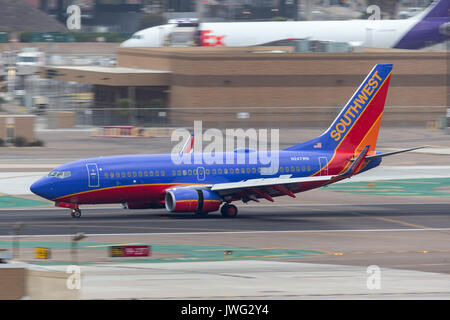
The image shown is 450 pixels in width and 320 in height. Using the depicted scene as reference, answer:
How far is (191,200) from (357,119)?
12.2 metres

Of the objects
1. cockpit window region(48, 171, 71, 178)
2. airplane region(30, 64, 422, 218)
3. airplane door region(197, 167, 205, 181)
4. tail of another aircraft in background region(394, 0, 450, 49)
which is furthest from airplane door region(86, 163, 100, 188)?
tail of another aircraft in background region(394, 0, 450, 49)

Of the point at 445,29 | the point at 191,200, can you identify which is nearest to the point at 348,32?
the point at 445,29

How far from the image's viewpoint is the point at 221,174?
4581cm

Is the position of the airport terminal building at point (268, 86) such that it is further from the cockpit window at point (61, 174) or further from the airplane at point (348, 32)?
the cockpit window at point (61, 174)

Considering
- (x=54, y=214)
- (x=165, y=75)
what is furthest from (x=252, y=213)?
(x=165, y=75)

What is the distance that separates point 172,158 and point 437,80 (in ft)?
220

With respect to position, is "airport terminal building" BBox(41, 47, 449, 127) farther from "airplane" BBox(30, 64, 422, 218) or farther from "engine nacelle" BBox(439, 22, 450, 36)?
"airplane" BBox(30, 64, 422, 218)

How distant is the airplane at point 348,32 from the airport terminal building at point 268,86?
962 centimetres

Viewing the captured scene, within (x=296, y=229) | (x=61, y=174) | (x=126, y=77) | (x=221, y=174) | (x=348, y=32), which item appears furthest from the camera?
(x=348, y=32)

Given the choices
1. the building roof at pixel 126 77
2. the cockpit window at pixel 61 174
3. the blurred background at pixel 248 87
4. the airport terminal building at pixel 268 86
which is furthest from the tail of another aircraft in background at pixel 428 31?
the cockpit window at pixel 61 174

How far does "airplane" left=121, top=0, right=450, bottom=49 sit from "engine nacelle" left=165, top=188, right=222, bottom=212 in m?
72.9

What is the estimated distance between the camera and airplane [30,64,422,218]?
43406 millimetres

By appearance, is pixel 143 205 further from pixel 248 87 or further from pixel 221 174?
pixel 248 87

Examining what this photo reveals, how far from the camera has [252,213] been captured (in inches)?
1886
